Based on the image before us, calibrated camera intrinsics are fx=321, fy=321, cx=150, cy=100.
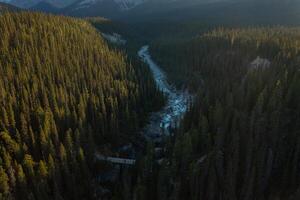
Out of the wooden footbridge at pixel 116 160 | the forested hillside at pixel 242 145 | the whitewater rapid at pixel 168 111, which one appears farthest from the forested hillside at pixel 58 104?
the forested hillside at pixel 242 145

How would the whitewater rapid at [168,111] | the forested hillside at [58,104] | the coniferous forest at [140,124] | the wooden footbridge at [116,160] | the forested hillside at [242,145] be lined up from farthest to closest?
the whitewater rapid at [168,111]
the wooden footbridge at [116,160]
the forested hillside at [58,104]
the coniferous forest at [140,124]
the forested hillside at [242,145]

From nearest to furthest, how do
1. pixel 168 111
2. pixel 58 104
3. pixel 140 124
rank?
1. pixel 58 104
2. pixel 140 124
3. pixel 168 111

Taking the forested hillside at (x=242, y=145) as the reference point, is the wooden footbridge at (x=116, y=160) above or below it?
below

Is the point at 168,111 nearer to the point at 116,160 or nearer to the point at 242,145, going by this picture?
the point at 116,160

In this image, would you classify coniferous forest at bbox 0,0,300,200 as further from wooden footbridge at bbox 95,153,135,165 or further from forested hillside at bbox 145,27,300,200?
wooden footbridge at bbox 95,153,135,165

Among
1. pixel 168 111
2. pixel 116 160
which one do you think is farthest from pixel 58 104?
pixel 168 111

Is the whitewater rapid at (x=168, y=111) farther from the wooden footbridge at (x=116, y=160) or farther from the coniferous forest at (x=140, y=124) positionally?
the wooden footbridge at (x=116, y=160)
